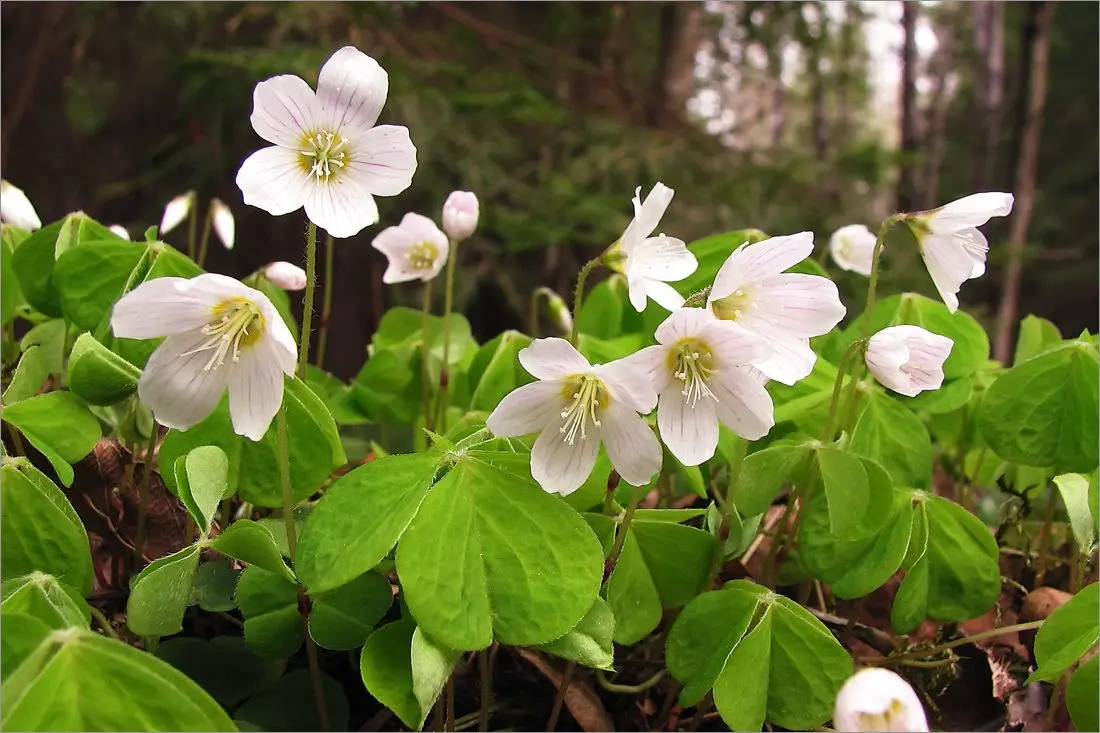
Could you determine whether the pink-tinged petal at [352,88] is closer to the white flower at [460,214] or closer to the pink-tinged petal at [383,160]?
the pink-tinged petal at [383,160]

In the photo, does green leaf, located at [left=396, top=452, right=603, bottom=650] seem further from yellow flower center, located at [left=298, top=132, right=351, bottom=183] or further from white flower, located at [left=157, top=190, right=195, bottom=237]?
white flower, located at [left=157, top=190, right=195, bottom=237]

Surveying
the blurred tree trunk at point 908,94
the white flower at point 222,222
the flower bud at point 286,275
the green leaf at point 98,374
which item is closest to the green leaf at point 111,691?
the green leaf at point 98,374

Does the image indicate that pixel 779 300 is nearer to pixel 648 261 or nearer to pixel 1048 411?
pixel 648 261

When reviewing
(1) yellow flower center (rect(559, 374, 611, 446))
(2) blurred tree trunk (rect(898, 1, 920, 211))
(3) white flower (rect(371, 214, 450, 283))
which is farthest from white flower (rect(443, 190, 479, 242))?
(2) blurred tree trunk (rect(898, 1, 920, 211))

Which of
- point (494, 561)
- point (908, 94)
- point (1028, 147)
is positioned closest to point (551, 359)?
point (494, 561)

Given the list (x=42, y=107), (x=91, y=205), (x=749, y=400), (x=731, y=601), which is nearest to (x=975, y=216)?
(x=749, y=400)

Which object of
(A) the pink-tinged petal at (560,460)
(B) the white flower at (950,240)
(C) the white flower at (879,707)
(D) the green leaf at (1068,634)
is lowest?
(D) the green leaf at (1068,634)
